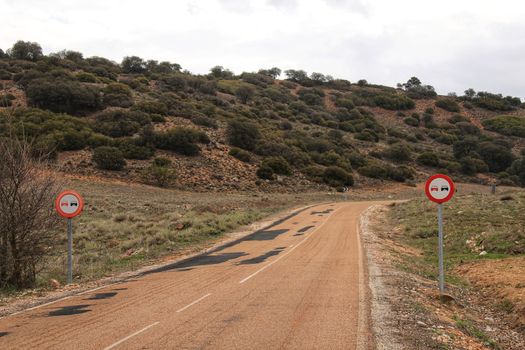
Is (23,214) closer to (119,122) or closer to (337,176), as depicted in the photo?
(119,122)

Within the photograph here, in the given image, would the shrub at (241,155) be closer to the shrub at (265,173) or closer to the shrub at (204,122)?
the shrub at (265,173)

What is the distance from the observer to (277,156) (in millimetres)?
59844

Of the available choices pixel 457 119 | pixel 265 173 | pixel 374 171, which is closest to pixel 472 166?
pixel 374 171

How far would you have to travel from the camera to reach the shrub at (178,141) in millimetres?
52513

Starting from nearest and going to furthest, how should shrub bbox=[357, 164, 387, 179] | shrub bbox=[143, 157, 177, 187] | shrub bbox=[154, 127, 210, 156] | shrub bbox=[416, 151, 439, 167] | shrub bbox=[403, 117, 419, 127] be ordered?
1. shrub bbox=[143, 157, 177, 187]
2. shrub bbox=[154, 127, 210, 156]
3. shrub bbox=[357, 164, 387, 179]
4. shrub bbox=[416, 151, 439, 167]
5. shrub bbox=[403, 117, 419, 127]

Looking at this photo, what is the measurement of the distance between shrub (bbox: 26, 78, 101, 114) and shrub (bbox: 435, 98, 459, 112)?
82183 mm

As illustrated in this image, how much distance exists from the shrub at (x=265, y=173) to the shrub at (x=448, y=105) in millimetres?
72581

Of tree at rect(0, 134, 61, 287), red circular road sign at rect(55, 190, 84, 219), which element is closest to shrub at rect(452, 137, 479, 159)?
red circular road sign at rect(55, 190, 84, 219)

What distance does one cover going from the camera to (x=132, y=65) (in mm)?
91000

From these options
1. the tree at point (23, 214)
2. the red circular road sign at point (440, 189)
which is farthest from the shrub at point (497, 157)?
the tree at point (23, 214)

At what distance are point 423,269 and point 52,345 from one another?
36.5 ft

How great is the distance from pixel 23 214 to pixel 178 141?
40.6 meters

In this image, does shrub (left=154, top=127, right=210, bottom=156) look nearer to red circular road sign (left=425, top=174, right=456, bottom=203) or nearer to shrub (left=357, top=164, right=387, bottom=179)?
shrub (left=357, top=164, right=387, bottom=179)

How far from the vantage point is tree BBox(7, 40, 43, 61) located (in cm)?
7662
